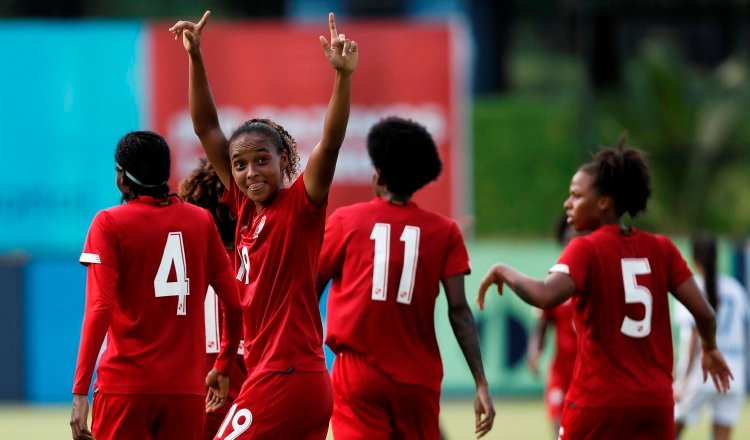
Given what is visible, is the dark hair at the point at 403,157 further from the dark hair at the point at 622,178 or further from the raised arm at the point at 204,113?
the raised arm at the point at 204,113

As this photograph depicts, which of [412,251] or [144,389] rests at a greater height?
[412,251]

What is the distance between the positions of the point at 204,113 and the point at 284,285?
3.16 ft

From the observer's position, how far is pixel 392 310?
682cm

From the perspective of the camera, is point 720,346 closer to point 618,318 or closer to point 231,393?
point 618,318

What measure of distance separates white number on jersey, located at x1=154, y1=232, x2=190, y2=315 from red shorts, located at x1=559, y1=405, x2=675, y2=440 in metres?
1.93

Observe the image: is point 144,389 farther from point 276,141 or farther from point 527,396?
point 527,396

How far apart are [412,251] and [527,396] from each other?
29.3 feet

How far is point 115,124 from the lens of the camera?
20547mm

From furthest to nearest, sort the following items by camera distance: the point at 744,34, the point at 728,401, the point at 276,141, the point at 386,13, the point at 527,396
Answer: the point at 744,34 → the point at 386,13 → the point at 527,396 → the point at 728,401 → the point at 276,141

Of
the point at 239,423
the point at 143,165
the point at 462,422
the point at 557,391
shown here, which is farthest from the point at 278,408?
the point at 462,422

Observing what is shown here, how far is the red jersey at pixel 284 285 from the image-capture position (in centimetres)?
598

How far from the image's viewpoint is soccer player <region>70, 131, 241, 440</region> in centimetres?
623

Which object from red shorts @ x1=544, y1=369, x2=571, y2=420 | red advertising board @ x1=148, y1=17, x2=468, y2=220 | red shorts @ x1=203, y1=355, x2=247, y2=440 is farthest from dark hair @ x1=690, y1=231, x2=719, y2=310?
red advertising board @ x1=148, y1=17, x2=468, y2=220

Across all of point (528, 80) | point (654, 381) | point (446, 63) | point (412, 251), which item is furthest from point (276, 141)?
point (528, 80)
